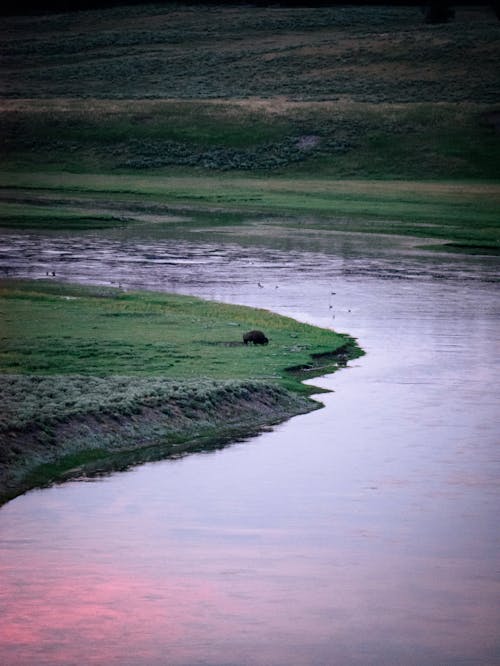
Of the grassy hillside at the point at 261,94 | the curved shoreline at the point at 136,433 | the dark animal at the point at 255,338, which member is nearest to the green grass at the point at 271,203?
the grassy hillside at the point at 261,94

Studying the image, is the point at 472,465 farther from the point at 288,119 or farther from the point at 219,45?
the point at 219,45

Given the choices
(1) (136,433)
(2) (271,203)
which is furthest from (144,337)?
(2) (271,203)

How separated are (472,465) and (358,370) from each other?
702cm

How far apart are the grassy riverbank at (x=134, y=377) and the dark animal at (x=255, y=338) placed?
0.19 metres

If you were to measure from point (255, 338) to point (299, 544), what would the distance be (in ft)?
40.0

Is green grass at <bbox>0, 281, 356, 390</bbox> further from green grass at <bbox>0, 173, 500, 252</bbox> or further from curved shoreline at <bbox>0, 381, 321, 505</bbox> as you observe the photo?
green grass at <bbox>0, 173, 500, 252</bbox>

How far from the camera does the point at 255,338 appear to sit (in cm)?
2850

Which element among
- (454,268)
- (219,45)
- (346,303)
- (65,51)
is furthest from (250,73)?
(346,303)

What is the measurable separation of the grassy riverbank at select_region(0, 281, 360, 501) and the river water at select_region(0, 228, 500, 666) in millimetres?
687

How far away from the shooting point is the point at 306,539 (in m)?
16.8

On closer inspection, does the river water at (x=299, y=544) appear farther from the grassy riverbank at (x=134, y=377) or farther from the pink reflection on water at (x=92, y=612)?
the grassy riverbank at (x=134, y=377)

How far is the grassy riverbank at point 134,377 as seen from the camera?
20.1m

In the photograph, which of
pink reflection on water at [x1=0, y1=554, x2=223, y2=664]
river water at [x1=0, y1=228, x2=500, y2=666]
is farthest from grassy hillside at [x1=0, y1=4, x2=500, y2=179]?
pink reflection on water at [x1=0, y1=554, x2=223, y2=664]

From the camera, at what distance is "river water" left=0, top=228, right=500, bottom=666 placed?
44.2ft
